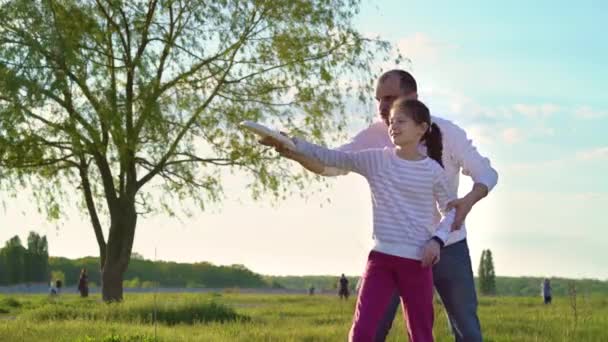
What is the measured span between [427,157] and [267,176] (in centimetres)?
1810

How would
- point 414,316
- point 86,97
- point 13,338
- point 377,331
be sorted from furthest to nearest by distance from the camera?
point 86,97
point 13,338
point 377,331
point 414,316

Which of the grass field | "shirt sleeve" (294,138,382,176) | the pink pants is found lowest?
the grass field

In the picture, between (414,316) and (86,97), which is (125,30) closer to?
(86,97)

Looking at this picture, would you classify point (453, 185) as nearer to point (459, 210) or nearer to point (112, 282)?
point (459, 210)

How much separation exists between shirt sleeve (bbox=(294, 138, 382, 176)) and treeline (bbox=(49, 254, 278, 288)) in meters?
58.8

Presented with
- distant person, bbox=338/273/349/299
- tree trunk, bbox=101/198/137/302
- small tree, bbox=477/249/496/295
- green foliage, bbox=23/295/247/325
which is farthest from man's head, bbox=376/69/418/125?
small tree, bbox=477/249/496/295

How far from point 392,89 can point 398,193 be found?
2.27 feet

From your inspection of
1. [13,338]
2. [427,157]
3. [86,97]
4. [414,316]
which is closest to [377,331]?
[414,316]

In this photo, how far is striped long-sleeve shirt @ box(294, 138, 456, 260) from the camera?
506 centimetres

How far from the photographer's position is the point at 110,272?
24.2 m

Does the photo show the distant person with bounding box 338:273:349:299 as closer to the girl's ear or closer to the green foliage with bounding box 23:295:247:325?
the green foliage with bounding box 23:295:247:325

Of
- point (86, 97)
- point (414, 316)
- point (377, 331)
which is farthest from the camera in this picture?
point (86, 97)

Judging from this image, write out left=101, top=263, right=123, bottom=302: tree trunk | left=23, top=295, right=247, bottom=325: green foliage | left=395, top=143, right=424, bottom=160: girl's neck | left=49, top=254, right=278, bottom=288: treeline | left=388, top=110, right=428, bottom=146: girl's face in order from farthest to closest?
left=49, top=254, right=278, bottom=288: treeline → left=101, top=263, right=123, bottom=302: tree trunk → left=23, top=295, right=247, bottom=325: green foliage → left=395, top=143, right=424, bottom=160: girl's neck → left=388, top=110, right=428, bottom=146: girl's face

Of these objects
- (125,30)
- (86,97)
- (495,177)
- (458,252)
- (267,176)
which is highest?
(125,30)
